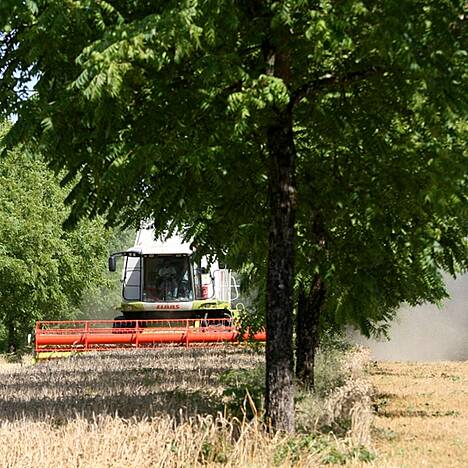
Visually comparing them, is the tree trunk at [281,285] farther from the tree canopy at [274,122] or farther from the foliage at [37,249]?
the foliage at [37,249]

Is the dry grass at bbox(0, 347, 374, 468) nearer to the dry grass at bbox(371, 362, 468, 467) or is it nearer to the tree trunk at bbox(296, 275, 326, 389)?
the dry grass at bbox(371, 362, 468, 467)

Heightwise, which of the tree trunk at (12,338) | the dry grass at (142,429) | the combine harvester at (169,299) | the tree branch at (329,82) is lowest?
the dry grass at (142,429)

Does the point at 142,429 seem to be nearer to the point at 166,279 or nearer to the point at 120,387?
the point at 120,387

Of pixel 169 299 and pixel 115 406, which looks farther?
pixel 169 299

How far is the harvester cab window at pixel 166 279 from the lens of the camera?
3062cm

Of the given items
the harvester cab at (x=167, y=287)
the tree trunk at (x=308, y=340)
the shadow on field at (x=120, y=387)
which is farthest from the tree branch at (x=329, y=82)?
the harvester cab at (x=167, y=287)

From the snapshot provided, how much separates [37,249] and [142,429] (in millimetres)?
24145

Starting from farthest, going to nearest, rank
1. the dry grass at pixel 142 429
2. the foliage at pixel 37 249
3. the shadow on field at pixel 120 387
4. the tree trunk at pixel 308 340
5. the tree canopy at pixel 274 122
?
the foliage at pixel 37 249 < the tree trunk at pixel 308 340 < the shadow on field at pixel 120 387 < the dry grass at pixel 142 429 < the tree canopy at pixel 274 122

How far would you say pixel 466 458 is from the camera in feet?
29.9

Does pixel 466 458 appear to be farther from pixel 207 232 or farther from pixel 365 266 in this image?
pixel 207 232

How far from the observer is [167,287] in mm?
30891

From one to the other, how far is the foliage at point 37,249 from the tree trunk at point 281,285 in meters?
21.2

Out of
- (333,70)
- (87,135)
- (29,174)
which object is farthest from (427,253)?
(29,174)

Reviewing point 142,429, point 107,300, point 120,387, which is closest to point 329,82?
point 142,429
